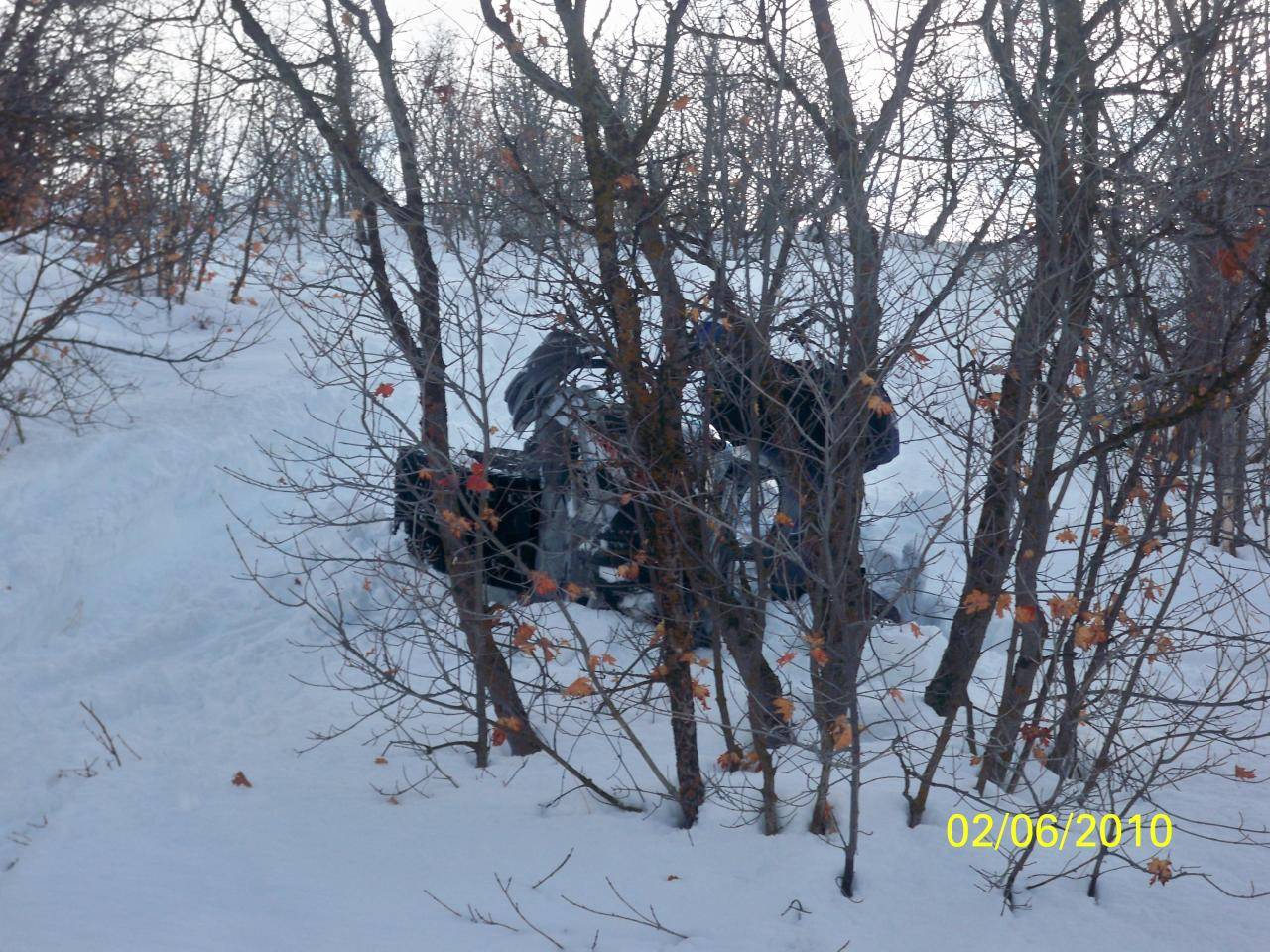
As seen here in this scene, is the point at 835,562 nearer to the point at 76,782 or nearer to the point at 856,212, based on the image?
the point at 856,212

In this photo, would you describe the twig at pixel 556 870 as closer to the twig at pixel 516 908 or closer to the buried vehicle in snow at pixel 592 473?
the twig at pixel 516 908

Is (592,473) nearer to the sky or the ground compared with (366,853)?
nearer to the sky

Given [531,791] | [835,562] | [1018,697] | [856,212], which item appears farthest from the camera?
[531,791]

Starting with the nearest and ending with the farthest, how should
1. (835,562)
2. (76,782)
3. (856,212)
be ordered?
(856,212) → (835,562) → (76,782)

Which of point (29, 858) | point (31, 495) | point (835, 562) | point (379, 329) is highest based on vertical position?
point (379, 329)

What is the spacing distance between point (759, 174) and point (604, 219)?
766 millimetres

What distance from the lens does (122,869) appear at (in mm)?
5184

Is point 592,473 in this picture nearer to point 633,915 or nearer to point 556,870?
point 556,870

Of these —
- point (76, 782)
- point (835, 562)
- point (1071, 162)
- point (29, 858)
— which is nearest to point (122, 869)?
point (29, 858)
